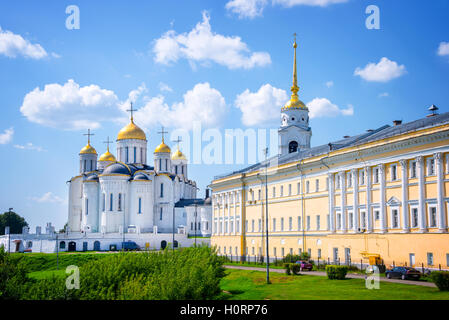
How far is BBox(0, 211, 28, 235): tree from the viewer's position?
124 m

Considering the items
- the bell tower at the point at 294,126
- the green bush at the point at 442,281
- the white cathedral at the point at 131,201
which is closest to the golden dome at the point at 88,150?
the white cathedral at the point at 131,201

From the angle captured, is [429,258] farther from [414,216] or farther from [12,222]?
[12,222]

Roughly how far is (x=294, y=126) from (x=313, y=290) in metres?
44.1

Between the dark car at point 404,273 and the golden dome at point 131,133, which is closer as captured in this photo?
the dark car at point 404,273

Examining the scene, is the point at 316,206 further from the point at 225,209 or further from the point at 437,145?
the point at 225,209

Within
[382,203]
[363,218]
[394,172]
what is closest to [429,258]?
[382,203]

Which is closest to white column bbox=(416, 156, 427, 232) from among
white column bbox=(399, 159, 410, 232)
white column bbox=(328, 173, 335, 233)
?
white column bbox=(399, 159, 410, 232)

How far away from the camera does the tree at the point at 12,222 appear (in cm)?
12369

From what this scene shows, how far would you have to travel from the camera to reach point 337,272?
38094 millimetres

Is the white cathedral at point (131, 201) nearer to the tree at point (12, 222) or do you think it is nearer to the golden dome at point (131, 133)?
the golden dome at point (131, 133)

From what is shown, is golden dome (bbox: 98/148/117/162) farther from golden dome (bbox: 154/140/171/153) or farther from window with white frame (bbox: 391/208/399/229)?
window with white frame (bbox: 391/208/399/229)

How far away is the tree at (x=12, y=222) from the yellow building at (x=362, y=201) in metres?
70.6

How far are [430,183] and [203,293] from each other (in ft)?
60.9

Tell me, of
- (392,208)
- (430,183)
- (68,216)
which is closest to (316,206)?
(392,208)
